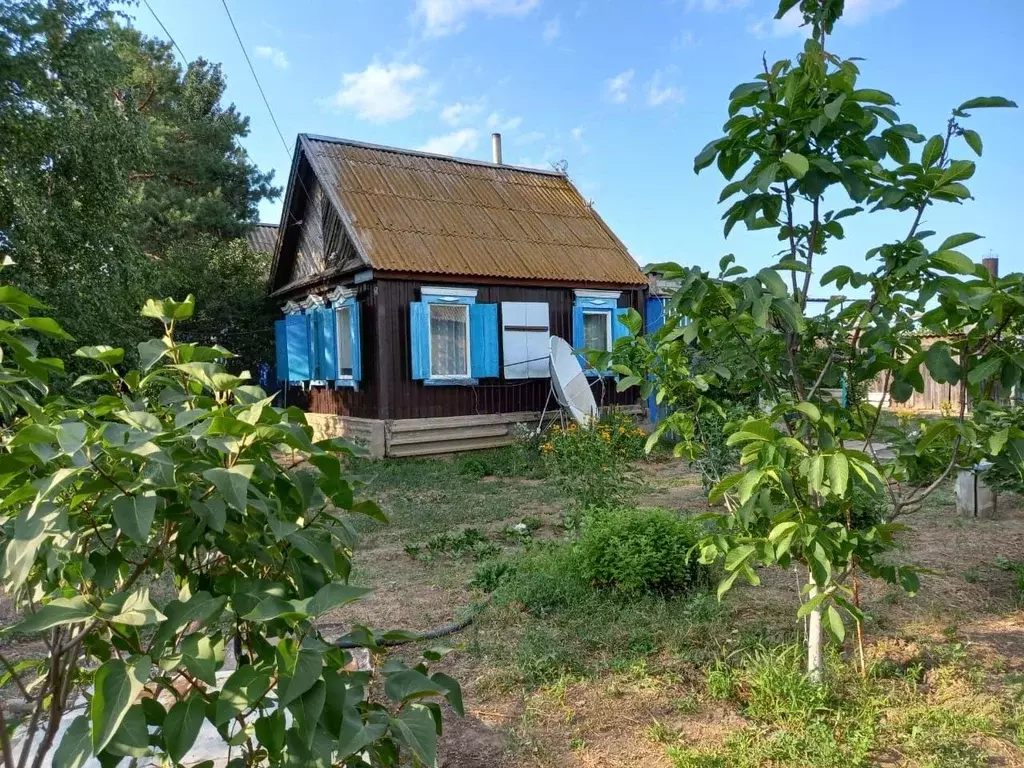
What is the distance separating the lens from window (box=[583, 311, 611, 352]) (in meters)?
12.5

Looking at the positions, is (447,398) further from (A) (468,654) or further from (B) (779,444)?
(B) (779,444)

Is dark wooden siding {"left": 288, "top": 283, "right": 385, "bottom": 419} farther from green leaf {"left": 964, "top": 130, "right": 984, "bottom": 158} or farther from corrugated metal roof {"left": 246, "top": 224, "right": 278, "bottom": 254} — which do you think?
corrugated metal roof {"left": 246, "top": 224, "right": 278, "bottom": 254}

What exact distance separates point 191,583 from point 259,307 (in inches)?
575

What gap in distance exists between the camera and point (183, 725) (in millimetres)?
964

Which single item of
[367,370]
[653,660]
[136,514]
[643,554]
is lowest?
[653,660]

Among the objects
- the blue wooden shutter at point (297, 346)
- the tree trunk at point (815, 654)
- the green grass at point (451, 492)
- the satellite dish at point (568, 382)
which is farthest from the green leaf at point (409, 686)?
the blue wooden shutter at point (297, 346)

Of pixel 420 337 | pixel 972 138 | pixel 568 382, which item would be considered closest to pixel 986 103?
pixel 972 138

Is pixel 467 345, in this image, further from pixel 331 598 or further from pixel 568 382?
pixel 331 598

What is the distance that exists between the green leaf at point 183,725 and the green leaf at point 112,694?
3.0 inches

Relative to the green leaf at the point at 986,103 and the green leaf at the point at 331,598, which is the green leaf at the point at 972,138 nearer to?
the green leaf at the point at 986,103

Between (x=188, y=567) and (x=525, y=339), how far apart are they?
10.4 m

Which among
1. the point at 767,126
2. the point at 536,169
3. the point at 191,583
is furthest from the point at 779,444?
the point at 536,169

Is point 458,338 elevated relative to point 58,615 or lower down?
elevated

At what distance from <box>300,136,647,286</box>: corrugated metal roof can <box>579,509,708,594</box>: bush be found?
701cm
